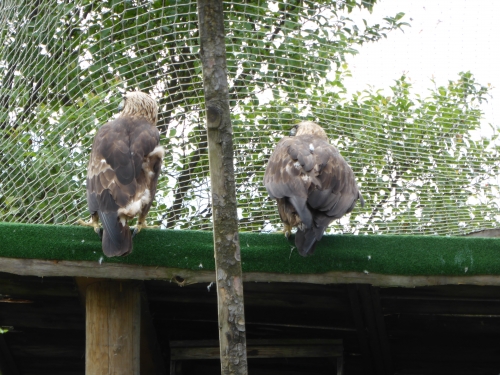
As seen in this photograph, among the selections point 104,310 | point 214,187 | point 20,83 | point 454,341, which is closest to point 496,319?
point 454,341

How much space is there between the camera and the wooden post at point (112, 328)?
3598 millimetres

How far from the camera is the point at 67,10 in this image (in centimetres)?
566

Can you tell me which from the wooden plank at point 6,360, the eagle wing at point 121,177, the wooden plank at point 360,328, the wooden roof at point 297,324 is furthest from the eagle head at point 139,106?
the wooden plank at point 360,328

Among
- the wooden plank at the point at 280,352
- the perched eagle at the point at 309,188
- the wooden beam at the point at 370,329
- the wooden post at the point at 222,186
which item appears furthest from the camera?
the wooden plank at the point at 280,352

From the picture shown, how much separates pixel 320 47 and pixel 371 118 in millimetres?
651

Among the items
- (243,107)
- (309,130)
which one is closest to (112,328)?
(309,130)

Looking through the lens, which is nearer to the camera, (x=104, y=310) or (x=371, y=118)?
(x=104, y=310)

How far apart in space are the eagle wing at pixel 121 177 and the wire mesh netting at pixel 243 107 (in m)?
1.22

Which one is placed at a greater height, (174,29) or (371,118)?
(174,29)

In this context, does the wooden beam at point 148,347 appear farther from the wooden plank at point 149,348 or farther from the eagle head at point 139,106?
the eagle head at point 139,106

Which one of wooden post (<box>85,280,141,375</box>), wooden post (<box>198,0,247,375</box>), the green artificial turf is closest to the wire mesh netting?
the green artificial turf

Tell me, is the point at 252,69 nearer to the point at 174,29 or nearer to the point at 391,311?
the point at 174,29

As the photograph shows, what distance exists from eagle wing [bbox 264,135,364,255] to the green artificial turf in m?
0.12

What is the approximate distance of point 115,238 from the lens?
3.49 meters
